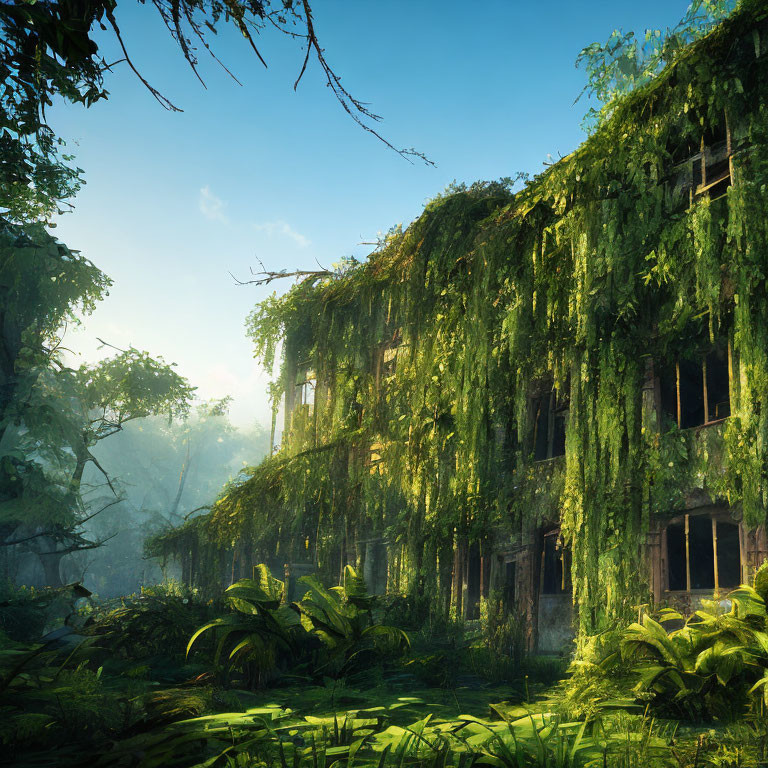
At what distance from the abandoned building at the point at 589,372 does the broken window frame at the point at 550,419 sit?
0.07 m

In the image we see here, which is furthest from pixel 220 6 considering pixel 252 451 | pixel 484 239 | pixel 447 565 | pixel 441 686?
pixel 252 451

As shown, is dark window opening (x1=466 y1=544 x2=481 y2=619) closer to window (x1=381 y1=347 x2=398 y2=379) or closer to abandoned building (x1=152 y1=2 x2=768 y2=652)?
abandoned building (x1=152 y1=2 x2=768 y2=652)

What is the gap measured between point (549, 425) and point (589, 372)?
3.43 metres

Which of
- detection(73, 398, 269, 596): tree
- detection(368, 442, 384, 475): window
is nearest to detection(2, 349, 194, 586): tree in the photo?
detection(368, 442, 384, 475): window

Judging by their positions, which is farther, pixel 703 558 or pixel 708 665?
pixel 703 558

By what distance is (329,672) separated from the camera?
7566 millimetres

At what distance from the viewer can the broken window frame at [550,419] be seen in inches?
485

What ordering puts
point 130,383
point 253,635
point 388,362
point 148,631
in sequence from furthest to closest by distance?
point 130,383
point 388,362
point 148,631
point 253,635

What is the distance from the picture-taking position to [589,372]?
9102mm

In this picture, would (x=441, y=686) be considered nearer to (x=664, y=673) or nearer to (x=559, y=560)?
(x=664, y=673)

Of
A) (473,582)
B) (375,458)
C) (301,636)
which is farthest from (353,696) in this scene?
(375,458)

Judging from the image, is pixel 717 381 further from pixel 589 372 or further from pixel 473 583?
pixel 473 583

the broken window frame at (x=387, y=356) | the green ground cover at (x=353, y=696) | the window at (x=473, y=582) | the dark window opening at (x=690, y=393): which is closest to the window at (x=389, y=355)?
the broken window frame at (x=387, y=356)

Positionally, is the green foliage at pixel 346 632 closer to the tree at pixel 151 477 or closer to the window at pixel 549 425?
the window at pixel 549 425
